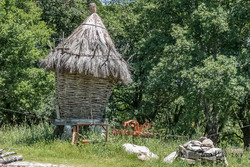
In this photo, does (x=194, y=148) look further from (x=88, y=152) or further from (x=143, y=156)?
(x=88, y=152)

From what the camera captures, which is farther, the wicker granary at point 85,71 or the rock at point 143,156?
the wicker granary at point 85,71

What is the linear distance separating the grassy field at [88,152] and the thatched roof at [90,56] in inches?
70.7

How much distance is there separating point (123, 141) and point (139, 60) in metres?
9.78

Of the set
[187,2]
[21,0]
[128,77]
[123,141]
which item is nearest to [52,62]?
[128,77]

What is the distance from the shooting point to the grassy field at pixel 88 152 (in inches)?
281

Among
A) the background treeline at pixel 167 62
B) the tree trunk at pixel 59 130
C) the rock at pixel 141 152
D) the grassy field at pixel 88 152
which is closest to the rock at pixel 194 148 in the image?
the grassy field at pixel 88 152

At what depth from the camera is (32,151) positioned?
798cm

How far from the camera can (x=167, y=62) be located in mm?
13656

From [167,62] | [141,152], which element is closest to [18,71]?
[167,62]

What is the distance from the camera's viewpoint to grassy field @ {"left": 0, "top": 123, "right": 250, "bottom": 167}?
23.4 ft

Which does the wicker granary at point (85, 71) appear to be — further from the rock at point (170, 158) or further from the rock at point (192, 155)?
the rock at point (192, 155)

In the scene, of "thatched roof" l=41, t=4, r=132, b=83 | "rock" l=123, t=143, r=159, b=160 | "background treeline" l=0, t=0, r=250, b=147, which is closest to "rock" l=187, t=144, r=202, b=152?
"rock" l=123, t=143, r=159, b=160

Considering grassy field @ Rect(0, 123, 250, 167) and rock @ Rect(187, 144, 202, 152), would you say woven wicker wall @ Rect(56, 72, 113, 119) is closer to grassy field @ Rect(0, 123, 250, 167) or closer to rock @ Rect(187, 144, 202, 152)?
grassy field @ Rect(0, 123, 250, 167)

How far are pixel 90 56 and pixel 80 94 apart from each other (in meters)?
1.12
